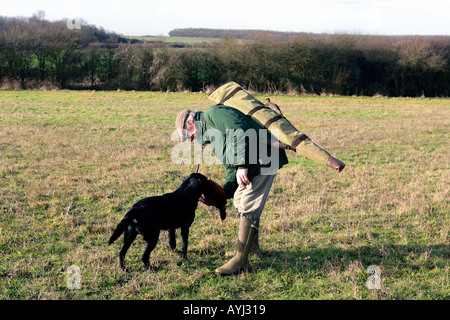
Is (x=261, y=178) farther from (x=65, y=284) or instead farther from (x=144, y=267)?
(x=65, y=284)

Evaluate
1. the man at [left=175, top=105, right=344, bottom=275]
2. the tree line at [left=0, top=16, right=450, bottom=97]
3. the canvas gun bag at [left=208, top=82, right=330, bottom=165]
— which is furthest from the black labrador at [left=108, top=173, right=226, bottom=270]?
the tree line at [left=0, top=16, right=450, bottom=97]

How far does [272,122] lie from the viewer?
423cm

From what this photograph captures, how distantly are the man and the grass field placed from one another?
52cm

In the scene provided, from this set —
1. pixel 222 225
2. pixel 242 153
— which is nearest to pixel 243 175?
pixel 242 153

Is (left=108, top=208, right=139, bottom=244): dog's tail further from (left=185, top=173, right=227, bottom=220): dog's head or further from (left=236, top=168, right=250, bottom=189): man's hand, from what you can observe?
(left=236, top=168, right=250, bottom=189): man's hand

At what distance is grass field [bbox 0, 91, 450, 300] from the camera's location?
423cm

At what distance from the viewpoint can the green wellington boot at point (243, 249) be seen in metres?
4.51

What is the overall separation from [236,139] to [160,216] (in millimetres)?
1252

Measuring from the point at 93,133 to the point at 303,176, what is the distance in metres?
7.79

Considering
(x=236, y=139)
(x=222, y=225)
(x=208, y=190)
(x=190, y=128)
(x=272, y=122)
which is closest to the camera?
(x=236, y=139)

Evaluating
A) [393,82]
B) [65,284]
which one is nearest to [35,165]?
[65,284]

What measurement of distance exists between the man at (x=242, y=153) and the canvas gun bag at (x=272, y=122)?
0.30ft

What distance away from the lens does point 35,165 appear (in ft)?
29.5

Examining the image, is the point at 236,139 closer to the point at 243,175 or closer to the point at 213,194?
the point at 243,175
